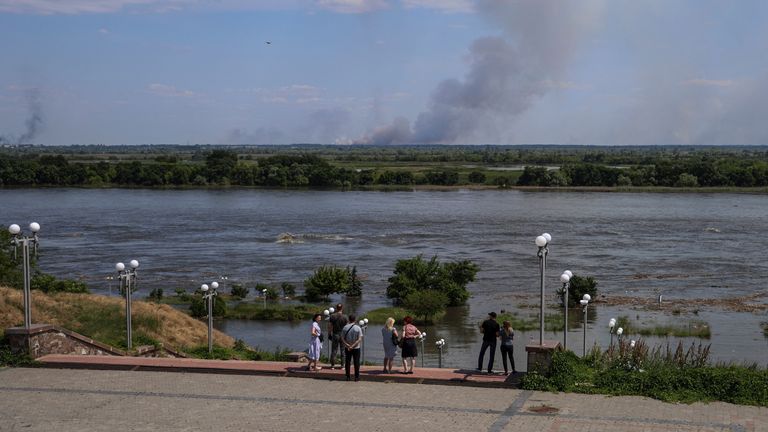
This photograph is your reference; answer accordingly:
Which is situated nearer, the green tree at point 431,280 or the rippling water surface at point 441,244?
the rippling water surface at point 441,244

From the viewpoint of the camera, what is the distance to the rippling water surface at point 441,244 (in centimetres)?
4300

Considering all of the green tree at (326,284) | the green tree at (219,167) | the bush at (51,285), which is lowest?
the green tree at (326,284)

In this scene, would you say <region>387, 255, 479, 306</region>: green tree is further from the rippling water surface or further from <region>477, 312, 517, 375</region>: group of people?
<region>477, 312, 517, 375</region>: group of people

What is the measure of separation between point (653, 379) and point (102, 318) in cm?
1664

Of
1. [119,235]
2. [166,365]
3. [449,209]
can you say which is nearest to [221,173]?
[449,209]

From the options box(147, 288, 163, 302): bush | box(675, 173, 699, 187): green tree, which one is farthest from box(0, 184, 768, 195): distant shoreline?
box(147, 288, 163, 302): bush

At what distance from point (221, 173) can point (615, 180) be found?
2285 inches

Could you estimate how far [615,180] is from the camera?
438 feet

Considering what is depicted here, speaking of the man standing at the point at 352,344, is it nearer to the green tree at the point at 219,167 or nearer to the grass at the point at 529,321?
the grass at the point at 529,321

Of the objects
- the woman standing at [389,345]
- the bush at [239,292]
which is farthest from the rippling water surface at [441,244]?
the woman standing at [389,345]

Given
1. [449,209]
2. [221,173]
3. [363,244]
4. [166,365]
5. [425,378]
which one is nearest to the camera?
[425,378]

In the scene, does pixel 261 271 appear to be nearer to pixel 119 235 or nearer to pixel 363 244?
Answer: pixel 363 244

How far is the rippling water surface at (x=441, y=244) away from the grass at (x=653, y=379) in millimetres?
14453

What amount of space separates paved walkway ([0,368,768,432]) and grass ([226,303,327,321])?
2550cm
